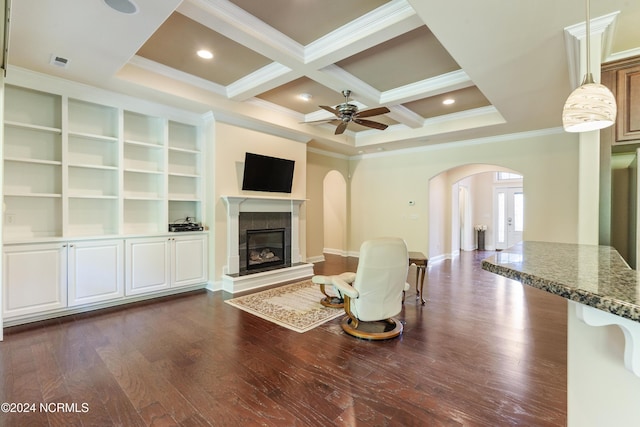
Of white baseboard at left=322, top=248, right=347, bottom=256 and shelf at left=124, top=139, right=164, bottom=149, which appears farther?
white baseboard at left=322, top=248, right=347, bottom=256

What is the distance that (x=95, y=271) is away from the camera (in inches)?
154

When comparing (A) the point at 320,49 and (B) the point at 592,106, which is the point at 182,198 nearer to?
(A) the point at 320,49

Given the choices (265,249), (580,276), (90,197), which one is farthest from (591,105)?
(265,249)

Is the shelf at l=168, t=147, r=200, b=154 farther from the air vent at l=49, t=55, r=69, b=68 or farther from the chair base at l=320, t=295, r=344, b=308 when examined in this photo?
the chair base at l=320, t=295, r=344, b=308

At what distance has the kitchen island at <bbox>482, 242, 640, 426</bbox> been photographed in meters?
0.81

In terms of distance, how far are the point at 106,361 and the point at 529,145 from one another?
7.26m

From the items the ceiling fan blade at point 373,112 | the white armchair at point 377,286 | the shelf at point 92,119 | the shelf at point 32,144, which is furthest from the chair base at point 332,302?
the shelf at point 32,144

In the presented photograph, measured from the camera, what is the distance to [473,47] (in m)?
2.79

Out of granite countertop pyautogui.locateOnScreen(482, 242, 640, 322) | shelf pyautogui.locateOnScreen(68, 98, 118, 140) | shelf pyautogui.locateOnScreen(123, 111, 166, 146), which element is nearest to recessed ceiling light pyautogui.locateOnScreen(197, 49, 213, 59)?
shelf pyautogui.locateOnScreen(123, 111, 166, 146)

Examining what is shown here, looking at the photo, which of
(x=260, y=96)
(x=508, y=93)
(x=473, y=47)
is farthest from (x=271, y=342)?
(x=508, y=93)

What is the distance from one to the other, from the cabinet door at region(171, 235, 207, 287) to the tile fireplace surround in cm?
38

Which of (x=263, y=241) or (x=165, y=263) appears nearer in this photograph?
(x=165, y=263)

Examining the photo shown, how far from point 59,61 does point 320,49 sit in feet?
9.16

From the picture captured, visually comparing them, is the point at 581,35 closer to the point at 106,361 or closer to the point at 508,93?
the point at 508,93
